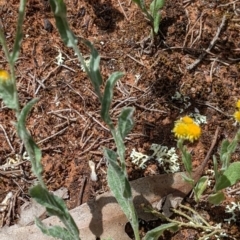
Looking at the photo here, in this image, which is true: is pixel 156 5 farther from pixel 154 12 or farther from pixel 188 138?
pixel 188 138

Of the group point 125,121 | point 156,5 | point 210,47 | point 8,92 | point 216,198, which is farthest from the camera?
point 210,47

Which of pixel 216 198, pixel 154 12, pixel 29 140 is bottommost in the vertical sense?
pixel 216 198

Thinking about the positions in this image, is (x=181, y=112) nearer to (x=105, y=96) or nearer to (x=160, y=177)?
(x=160, y=177)

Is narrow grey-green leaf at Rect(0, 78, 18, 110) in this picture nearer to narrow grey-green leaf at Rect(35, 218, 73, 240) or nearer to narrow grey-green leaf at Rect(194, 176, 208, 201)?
narrow grey-green leaf at Rect(35, 218, 73, 240)

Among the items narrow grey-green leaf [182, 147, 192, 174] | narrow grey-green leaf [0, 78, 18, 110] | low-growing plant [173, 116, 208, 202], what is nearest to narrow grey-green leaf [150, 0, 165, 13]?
low-growing plant [173, 116, 208, 202]

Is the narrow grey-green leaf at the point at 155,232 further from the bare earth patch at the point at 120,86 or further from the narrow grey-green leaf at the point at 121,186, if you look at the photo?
the bare earth patch at the point at 120,86

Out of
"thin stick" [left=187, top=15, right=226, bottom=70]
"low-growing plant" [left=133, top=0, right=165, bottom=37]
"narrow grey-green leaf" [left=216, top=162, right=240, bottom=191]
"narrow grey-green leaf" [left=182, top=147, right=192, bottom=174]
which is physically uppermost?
"low-growing plant" [left=133, top=0, right=165, bottom=37]

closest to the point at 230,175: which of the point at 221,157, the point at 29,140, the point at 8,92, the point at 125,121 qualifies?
the point at 221,157
